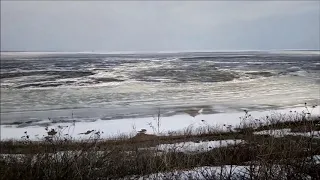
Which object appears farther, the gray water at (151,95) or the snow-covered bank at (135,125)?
the gray water at (151,95)

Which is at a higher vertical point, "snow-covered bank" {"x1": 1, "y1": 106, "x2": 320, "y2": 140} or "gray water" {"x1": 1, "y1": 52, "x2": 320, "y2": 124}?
"gray water" {"x1": 1, "y1": 52, "x2": 320, "y2": 124}

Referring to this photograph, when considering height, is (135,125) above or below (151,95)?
below

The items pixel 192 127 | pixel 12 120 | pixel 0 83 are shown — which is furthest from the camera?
pixel 0 83

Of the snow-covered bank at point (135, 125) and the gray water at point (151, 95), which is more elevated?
the gray water at point (151, 95)

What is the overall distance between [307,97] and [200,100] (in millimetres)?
8326

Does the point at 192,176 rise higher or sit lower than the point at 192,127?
higher

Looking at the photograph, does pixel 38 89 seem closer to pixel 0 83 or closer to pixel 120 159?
pixel 0 83

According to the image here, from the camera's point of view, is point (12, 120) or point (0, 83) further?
point (0, 83)

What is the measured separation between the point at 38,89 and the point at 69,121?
7.76 m

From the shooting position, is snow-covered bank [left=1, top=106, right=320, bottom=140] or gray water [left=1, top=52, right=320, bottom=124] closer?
snow-covered bank [left=1, top=106, right=320, bottom=140]

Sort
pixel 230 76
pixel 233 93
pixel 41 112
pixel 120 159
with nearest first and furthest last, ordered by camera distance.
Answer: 1. pixel 120 159
2. pixel 41 112
3. pixel 233 93
4. pixel 230 76

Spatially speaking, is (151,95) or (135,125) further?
(151,95)

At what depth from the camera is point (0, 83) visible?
23094 mm

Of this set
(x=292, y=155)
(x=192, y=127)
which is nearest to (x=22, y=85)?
(x=192, y=127)
